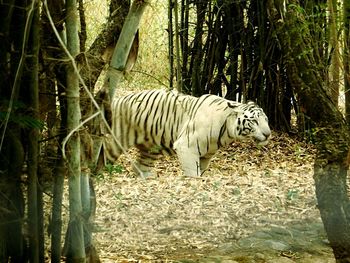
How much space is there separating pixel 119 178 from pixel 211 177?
2.36 feet

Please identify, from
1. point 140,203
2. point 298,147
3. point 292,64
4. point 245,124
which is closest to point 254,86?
point 298,147

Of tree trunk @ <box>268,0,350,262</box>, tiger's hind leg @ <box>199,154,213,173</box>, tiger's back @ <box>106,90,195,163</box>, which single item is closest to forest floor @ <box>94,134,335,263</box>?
tiger's hind leg @ <box>199,154,213,173</box>

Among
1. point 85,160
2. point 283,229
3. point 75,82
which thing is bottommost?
point 283,229

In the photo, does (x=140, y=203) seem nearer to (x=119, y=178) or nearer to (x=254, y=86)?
(x=119, y=178)

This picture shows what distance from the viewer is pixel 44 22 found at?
6.64 feet

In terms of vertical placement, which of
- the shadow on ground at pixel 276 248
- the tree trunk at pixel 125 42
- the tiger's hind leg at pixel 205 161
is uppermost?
the tree trunk at pixel 125 42

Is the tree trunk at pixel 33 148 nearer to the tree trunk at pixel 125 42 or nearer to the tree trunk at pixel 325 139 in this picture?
the tree trunk at pixel 125 42

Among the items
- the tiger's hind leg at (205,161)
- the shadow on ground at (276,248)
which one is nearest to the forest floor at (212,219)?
the shadow on ground at (276,248)

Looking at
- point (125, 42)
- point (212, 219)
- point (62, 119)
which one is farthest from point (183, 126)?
point (62, 119)

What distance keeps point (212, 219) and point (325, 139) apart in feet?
4.93

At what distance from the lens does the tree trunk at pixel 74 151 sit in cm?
200

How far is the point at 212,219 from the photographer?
4.13 m

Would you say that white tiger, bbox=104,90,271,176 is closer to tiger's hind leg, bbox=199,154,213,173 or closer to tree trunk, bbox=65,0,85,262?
tiger's hind leg, bbox=199,154,213,173

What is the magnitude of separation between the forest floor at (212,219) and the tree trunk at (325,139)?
2.41 ft
